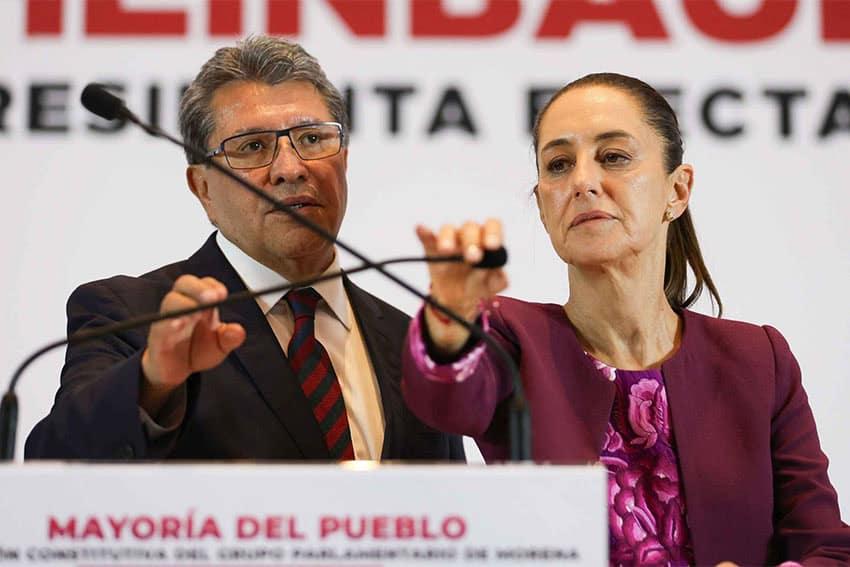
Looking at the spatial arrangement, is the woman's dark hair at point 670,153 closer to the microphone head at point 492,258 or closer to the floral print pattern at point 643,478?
the floral print pattern at point 643,478

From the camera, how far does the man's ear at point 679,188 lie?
2111mm

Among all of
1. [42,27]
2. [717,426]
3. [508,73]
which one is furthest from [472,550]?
[42,27]

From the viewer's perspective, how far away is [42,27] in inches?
122

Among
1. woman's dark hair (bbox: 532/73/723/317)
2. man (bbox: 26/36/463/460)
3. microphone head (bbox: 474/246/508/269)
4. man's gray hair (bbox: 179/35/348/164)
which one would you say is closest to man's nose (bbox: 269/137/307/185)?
man (bbox: 26/36/463/460)

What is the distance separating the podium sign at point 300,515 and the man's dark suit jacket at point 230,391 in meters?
0.51

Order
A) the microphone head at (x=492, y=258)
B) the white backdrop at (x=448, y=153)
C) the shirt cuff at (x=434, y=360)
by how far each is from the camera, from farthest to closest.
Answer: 1. the white backdrop at (x=448, y=153)
2. the shirt cuff at (x=434, y=360)
3. the microphone head at (x=492, y=258)

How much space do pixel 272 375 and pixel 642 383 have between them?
0.62 meters

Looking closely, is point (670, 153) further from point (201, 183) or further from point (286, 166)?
point (201, 183)

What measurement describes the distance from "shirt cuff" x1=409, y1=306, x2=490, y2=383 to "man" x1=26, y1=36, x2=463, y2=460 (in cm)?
35

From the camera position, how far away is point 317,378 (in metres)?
2.13

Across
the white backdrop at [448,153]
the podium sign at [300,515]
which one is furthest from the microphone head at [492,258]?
the white backdrop at [448,153]

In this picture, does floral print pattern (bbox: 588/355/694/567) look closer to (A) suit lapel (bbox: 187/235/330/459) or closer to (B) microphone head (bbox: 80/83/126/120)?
(A) suit lapel (bbox: 187/235/330/459)

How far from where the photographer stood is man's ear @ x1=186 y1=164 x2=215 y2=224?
238 centimetres

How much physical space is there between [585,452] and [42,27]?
76.5 inches
